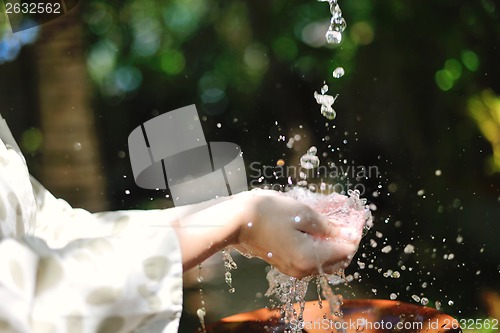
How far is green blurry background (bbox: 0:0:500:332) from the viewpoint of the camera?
2301mm

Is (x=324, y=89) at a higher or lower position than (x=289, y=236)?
lower

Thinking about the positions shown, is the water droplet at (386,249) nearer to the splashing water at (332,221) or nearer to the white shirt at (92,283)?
the splashing water at (332,221)

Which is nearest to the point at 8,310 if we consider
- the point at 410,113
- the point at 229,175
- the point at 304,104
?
the point at 229,175

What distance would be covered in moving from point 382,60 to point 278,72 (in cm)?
41

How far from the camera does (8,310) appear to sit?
1.67 ft

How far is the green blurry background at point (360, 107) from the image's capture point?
230 cm

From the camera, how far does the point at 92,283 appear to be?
21.9 inches

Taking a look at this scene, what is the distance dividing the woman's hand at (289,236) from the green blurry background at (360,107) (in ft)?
4.96

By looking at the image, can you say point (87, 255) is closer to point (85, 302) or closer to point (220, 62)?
point (85, 302)

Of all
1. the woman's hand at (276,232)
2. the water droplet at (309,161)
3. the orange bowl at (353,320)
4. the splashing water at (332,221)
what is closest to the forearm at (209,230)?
the woman's hand at (276,232)

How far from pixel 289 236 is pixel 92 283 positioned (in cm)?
25

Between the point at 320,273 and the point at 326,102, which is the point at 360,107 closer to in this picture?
the point at 326,102

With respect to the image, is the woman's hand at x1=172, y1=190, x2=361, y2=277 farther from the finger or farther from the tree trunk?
the tree trunk

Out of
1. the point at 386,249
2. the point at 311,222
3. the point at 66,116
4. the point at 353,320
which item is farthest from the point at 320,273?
the point at 386,249
